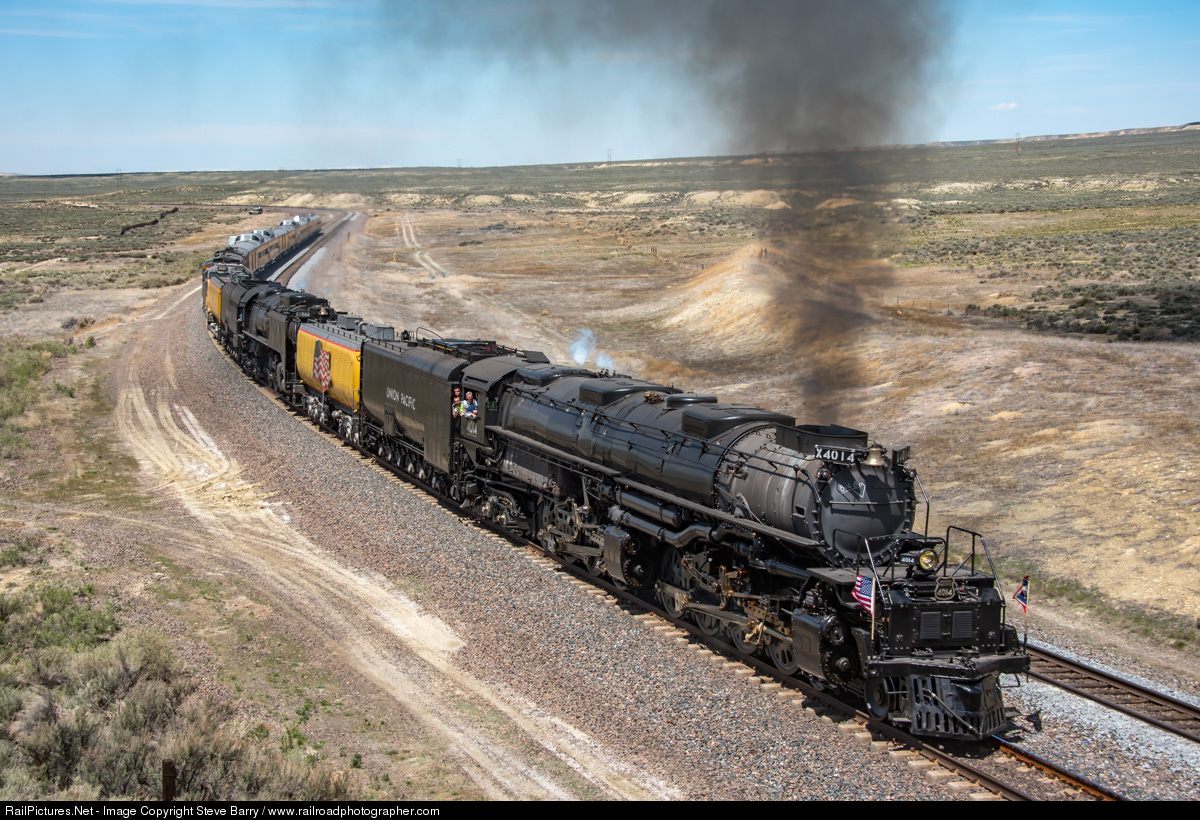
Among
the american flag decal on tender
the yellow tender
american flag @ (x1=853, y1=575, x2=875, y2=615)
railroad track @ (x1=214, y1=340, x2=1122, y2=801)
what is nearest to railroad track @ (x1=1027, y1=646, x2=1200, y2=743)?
railroad track @ (x1=214, y1=340, x2=1122, y2=801)

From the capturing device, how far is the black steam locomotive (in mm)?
11555

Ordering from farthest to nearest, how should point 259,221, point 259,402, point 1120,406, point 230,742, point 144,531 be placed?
1. point 259,221
2. point 259,402
3. point 1120,406
4. point 144,531
5. point 230,742

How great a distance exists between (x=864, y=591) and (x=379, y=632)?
811 cm

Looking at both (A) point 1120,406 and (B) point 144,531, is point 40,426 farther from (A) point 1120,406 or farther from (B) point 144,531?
(A) point 1120,406

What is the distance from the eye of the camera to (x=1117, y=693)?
13.0 metres

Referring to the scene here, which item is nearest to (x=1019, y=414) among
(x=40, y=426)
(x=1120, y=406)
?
(x=1120, y=406)

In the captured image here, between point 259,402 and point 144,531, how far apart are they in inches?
536

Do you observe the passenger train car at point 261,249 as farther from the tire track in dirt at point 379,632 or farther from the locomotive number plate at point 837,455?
the locomotive number plate at point 837,455

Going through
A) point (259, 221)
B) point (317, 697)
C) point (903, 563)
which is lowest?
point (317, 697)

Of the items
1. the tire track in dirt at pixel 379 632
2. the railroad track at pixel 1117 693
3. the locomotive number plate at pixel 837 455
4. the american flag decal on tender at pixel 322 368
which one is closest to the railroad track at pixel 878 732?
the railroad track at pixel 1117 693

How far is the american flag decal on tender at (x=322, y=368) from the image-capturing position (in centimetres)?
2812

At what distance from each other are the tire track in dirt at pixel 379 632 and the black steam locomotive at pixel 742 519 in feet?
10.9

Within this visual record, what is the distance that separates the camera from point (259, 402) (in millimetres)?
33156

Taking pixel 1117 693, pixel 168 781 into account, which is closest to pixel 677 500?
pixel 1117 693
